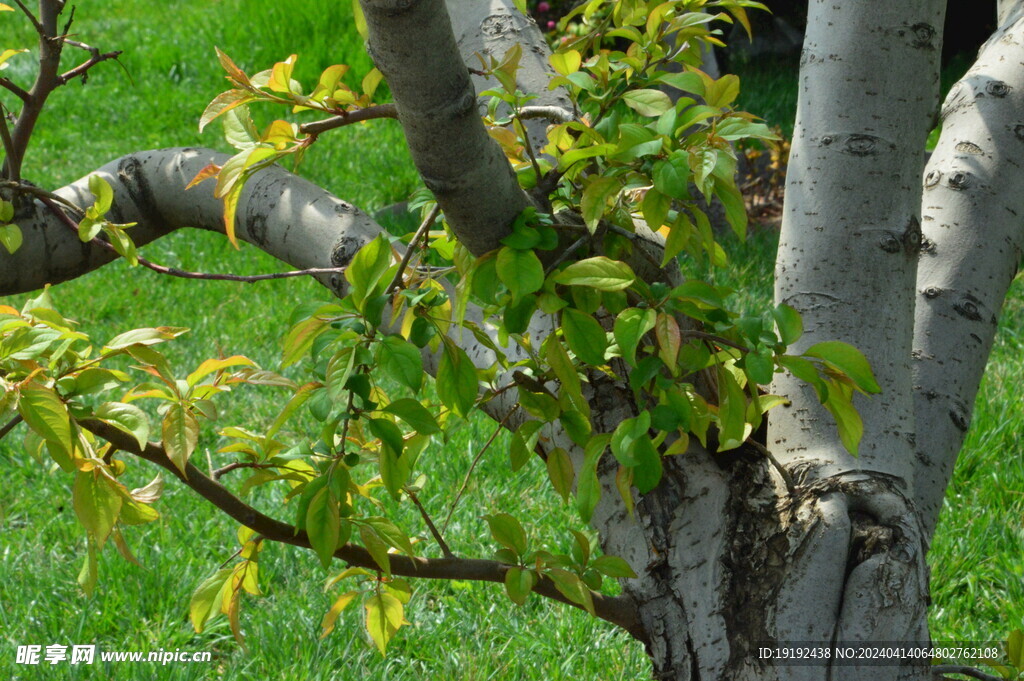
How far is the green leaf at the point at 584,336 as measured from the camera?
0.86m

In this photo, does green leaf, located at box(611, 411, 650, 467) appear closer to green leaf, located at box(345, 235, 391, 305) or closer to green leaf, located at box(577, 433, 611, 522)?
green leaf, located at box(577, 433, 611, 522)

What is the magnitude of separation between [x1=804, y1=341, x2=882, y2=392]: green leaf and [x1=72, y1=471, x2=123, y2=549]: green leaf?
0.72 m

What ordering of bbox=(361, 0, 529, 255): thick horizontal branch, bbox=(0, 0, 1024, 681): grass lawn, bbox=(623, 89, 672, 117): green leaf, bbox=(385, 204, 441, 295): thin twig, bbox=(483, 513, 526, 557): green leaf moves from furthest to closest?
bbox=(0, 0, 1024, 681): grass lawn → bbox=(483, 513, 526, 557): green leaf → bbox=(623, 89, 672, 117): green leaf → bbox=(385, 204, 441, 295): thin twig → bbox=(361, 0, 529, 255): thick horizontal branch

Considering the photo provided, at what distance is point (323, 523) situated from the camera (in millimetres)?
870

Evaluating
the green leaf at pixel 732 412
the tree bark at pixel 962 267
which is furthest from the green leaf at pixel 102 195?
the tree bark at pixel 962 267

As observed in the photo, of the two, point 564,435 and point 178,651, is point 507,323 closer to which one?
point 564,435

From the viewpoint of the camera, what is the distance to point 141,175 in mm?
1491

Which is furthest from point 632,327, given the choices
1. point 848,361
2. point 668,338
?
point 848,361

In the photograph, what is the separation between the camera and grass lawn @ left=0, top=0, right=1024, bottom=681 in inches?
87.8

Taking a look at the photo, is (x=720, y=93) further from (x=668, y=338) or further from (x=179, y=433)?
(x=179, y=433)

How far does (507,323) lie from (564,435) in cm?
33

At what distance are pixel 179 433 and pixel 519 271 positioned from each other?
41cm

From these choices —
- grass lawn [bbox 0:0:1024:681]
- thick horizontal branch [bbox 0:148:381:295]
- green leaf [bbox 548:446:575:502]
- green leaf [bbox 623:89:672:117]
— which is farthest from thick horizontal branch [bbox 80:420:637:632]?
grass lawn [bbox 0:0:1024:681]

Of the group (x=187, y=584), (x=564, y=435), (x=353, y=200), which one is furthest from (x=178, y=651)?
(x=353, y=200)
